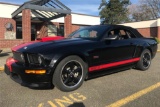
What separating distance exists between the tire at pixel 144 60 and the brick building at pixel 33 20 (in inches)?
419

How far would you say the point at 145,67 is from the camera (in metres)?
6.15

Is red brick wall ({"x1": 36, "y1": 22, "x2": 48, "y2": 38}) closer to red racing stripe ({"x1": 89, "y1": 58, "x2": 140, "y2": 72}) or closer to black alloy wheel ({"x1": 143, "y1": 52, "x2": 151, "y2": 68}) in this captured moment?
black alloy wheel ({"x1": 143, "y1": 52, "x2": 151, "y2": 68})

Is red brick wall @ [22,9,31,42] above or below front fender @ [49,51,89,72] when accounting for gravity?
above

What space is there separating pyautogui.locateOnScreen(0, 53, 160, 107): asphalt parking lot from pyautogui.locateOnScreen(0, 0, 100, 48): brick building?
10.7 m

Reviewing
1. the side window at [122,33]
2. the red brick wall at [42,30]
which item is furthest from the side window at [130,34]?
the red brick wall at [42,30]

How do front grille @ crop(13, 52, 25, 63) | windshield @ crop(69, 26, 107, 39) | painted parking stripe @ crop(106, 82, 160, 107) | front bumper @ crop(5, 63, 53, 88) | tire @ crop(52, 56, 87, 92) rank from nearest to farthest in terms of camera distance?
painted parking stripe @ crop(106, 82, 160, 107) < front bumper @ crop(5, 63, 53, 88) < tire @ crop(52, 56, 87, 92) < front grille @ crop(13, 52, 25, 63) < windshield @ crop(69, 26, 107, 39)

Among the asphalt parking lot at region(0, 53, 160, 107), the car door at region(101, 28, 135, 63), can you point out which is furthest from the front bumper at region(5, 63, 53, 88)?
the car door at region(101, 28, 135, 63)

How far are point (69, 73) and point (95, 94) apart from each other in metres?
0.69

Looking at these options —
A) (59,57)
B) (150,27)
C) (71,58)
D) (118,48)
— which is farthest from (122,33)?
(150,27)

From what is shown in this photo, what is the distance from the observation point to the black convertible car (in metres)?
3.77

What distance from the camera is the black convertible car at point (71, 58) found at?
3.77 meters

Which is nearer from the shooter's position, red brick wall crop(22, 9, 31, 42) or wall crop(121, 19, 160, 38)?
red brick wall crop(22, 9, 31, 42)

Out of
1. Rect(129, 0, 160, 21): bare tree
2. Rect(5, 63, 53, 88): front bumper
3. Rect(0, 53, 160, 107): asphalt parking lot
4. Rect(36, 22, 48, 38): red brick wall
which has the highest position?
Rect(129, 0, 160, 21): bare tree

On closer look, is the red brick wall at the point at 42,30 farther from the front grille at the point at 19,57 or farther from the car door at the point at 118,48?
the front grille at the point at 19,57
